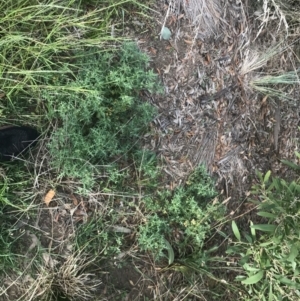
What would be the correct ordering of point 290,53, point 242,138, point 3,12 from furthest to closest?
point 290,53 → point 242,138 → point 3,12

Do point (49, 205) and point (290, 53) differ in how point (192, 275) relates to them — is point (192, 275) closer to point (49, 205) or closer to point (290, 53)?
point (49, 205)

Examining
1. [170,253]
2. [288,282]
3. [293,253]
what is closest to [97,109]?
[170,253]

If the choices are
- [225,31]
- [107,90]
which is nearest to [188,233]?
[107,90]

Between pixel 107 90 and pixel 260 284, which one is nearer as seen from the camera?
pixel 107 90

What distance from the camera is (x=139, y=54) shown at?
2.75 metres

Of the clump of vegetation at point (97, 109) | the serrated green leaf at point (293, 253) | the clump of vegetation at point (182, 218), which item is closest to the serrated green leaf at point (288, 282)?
the serrated green leaf at point (293, 253)

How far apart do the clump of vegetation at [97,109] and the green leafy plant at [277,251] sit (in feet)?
2.88

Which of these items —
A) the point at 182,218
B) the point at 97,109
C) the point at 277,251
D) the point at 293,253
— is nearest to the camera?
the point at 293,253

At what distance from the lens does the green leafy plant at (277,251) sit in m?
2.59

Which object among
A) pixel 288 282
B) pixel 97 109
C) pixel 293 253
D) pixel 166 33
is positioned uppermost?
pixel 166 33

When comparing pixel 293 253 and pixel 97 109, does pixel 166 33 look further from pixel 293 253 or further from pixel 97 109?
pixel 293 253

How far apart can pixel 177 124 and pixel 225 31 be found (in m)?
0.71

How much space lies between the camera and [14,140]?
Answer: 2.67 meters

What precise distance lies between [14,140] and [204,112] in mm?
1202
